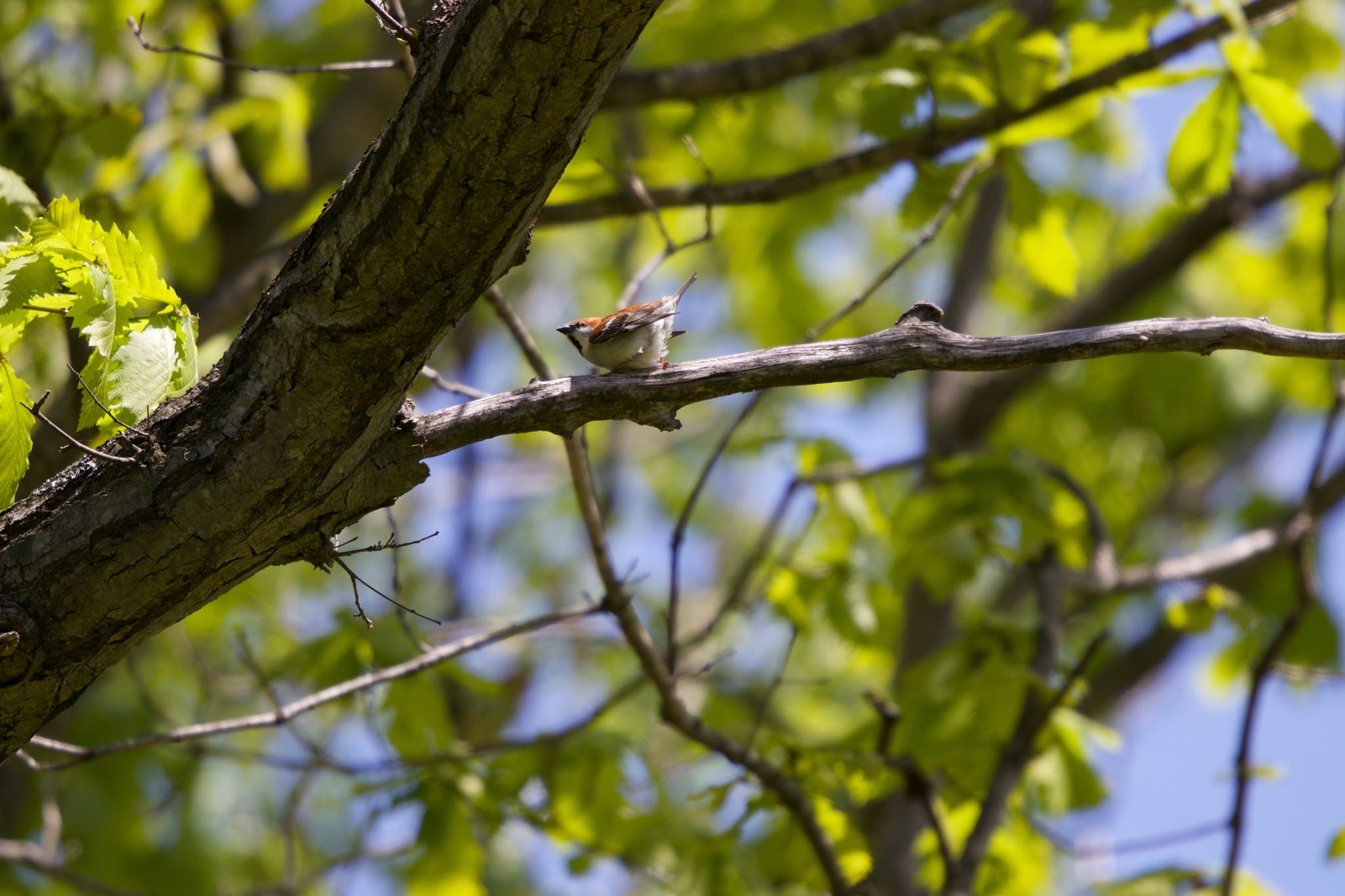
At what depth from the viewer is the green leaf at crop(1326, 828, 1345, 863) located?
3.36 meters

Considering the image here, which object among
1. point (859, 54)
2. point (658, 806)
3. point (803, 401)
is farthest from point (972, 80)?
point (803, 401)

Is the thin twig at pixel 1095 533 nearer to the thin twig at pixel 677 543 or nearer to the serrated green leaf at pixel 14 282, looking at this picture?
the thin twig at pixel 677 543

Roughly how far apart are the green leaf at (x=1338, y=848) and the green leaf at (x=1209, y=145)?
220cm

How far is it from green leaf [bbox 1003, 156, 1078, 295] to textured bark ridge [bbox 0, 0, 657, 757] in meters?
2.34

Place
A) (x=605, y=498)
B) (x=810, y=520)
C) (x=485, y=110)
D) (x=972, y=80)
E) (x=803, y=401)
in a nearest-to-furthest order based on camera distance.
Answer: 1. (x=485, y=110)
2. (x=972, y=80)
3. (x=810, y=520)
4. (x=605, y=498)
5. (x=803, y=401)

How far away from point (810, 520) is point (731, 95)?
6.14ft

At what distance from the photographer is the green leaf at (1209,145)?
351cm

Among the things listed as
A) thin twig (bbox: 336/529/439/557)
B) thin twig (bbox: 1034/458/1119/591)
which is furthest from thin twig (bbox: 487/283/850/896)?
thin twig (bbox: 1034/458/1119/591)

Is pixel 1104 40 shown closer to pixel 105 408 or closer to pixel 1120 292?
pixel 1120 292

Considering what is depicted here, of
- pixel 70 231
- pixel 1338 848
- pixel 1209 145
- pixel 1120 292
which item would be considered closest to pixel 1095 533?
pixel 1338 848

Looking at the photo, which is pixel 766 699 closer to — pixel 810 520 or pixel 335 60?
pixel 810 520

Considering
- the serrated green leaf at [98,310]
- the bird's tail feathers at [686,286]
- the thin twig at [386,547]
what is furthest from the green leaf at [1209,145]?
the serrated green leaf at [98,310]

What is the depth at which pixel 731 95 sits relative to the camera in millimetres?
4453

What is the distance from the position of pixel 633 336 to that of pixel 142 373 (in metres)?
1.45
